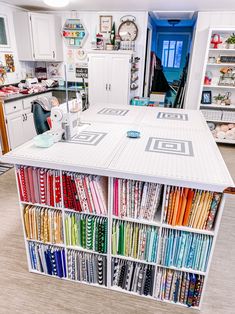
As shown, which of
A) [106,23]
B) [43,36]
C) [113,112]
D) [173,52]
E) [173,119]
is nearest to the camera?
[173,119]

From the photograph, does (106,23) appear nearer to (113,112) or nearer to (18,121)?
(18,121)

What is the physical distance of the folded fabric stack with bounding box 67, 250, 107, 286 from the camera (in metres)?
1.73

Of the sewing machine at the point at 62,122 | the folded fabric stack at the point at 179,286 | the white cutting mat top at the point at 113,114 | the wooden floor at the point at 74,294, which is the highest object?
the sewing machine at the point at 62,122

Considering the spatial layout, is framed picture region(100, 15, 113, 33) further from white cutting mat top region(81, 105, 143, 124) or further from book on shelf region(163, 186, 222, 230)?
book on shelf region(163, 186, 222, 230)

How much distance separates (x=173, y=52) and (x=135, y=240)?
7209 millimetres

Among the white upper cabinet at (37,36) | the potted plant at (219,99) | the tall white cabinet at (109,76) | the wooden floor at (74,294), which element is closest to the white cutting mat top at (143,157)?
the wooden floor at (74,294)

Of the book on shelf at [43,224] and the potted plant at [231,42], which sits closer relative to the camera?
the book on shelf at [43,224]

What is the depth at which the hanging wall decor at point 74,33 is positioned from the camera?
470cm

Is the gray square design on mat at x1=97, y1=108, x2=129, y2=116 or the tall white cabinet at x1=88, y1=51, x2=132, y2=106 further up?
the tall white cabinet at x1=88, y1=51, x2=132, y2=106

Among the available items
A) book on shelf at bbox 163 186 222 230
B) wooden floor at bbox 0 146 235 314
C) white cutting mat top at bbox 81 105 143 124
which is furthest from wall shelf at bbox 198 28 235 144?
book on shelf at bbox 163 186 222 230

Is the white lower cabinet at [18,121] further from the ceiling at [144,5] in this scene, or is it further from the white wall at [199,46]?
the white wall at [199,46]

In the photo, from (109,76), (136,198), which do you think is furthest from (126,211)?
(109,76)

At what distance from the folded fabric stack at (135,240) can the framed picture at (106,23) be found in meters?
4.21

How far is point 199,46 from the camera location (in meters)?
4.46
